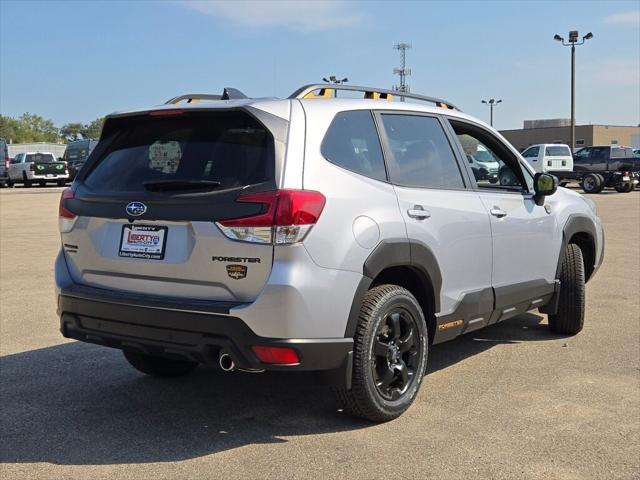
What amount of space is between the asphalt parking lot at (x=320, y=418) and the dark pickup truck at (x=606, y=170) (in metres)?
25.0

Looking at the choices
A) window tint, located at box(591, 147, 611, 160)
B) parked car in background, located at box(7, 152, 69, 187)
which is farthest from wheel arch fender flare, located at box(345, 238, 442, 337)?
parked car in background, located at box(7, 152, 69, 187)

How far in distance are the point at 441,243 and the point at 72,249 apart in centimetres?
224

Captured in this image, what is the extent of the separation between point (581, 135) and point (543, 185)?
9208 cm

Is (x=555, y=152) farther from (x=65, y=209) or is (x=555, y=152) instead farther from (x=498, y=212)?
(x=65, y=209)

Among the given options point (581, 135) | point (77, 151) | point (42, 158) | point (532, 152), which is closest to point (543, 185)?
point (532, 152)

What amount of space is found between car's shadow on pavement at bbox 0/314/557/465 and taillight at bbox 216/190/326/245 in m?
0.93

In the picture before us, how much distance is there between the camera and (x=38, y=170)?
3562cm

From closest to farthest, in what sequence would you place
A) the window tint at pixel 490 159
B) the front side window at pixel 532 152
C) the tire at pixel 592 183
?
the window tint at pixel 490 159 → the tire at pixel 592 183 → the front side window at pixel 532 152

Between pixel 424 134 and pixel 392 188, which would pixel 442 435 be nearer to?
pixel 392 188

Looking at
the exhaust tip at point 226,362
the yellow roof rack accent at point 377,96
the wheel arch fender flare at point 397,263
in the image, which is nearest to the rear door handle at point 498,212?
the wheel arch fender flare at point 397,263

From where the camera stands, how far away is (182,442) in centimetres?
394

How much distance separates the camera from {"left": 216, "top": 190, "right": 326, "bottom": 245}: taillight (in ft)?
11.6

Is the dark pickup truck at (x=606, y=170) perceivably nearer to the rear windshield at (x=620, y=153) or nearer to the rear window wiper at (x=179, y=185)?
the rear windshield at (x=620, y=153)

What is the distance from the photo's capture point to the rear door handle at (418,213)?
4.27 meters
